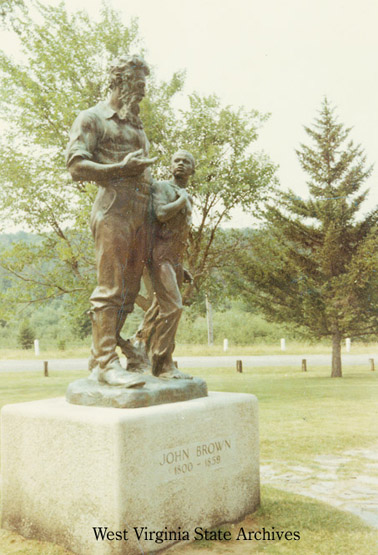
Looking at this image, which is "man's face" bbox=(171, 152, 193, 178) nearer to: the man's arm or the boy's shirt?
the boy's shirt

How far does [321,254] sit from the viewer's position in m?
18.4

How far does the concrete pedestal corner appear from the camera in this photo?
3664 millimetres

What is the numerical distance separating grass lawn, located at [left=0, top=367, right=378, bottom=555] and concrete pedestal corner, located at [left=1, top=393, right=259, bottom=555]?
7.2 inches

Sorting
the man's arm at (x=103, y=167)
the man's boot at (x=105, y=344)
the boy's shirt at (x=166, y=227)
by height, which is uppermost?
A: the man's arm at (x=103, y=167)

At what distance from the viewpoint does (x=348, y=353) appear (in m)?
29.4

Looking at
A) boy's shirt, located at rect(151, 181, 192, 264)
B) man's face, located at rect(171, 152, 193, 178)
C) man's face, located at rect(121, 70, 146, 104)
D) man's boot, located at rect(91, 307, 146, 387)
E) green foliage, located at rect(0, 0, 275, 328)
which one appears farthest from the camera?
green foliage, located at rect(0, 0, 275, 328)

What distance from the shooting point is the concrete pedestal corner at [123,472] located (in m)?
3.66

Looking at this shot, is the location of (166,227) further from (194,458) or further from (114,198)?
(194,458)

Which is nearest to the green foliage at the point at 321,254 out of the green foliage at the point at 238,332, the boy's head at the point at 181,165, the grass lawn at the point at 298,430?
the grass lawn at the point at 298,430

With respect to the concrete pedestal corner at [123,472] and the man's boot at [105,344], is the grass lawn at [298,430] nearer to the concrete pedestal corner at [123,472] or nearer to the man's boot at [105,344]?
the concrete pedestal corner at [123,472]

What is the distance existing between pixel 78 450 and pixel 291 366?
18.6 meters

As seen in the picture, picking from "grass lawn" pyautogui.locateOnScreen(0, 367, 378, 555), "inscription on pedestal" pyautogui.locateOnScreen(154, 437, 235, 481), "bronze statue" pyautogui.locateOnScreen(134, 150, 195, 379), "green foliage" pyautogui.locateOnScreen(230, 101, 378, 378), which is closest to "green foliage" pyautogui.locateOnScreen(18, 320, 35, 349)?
"grass lawn" pyautogui.locateOnScreen(0, 367, 378, 555)

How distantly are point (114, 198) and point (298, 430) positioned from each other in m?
5.75

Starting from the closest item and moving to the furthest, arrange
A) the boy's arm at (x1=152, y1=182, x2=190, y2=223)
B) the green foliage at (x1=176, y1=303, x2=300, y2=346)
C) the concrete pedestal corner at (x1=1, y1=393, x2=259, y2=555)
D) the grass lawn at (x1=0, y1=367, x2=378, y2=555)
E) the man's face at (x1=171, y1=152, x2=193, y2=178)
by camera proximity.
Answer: the concrete pedestal corner at (x1=1, y1=393, x2=259, y2=555)
the grass lawn at (x1=0, y1=367, x2=378, y2=555)
the boy's arm at (x1=152, y1=182, x2=190, y2=223)
the man's face at (x1=171, y1=152, x2=193, y2=178)
the green foliage at (x1=176, y1=303, x2=300, y2=346)
